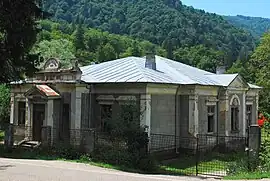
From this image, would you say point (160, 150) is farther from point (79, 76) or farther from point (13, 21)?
point (13, 21)

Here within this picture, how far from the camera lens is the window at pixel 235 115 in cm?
2662

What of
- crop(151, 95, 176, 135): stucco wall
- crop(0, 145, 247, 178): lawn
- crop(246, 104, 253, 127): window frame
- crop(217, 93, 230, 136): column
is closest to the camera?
crop(0, 145, 247, 178): lawn

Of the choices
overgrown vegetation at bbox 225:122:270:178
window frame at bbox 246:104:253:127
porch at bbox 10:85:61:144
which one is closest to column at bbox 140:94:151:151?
porch at bbox 10:85:61:144

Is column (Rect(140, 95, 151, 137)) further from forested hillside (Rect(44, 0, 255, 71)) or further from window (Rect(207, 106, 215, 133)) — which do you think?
forested hillside (Rect(44, 0, 255, 71))

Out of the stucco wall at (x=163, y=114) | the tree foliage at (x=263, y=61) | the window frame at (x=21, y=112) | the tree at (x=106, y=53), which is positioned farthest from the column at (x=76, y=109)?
the tree at (x=106, y=53)

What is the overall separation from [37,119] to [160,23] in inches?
3811

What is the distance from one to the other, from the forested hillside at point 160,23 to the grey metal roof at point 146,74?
73.1 m

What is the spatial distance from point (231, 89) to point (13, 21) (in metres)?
14.4

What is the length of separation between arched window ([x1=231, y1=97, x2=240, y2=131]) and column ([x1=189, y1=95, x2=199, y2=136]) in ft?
14.1

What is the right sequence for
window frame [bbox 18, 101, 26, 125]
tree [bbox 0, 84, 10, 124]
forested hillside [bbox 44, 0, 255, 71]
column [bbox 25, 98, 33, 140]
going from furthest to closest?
forested hillside [bbox 44, 0, 255, 71] < tree [bbox 0, 84, 10, 124] < window frame [bbox 18, 101, 26, 125] < column [bbox 25, 98, 33, 140]

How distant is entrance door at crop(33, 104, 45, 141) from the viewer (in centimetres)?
2397

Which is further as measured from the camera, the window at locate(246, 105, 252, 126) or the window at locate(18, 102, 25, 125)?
the window at locate(246, 105, 252, 126)

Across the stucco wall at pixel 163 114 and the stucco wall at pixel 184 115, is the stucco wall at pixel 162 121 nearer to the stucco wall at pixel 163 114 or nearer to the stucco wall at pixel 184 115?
the stucco wall at pixel 163 114

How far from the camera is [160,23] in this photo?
118m
